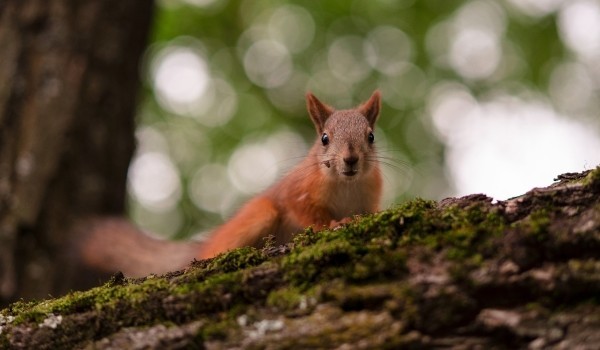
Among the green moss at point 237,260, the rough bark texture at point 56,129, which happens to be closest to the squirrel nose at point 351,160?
the green moss at point 237,260

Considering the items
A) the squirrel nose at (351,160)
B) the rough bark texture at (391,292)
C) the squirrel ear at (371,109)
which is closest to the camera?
the rough bark texture at (391,292)

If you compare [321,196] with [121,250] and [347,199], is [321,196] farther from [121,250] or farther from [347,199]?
[121,250]

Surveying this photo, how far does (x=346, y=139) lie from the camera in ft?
15.6

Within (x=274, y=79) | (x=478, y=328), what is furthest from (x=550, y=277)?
(x=274, y=79)

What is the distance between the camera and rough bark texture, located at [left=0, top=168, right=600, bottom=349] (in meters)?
2.15

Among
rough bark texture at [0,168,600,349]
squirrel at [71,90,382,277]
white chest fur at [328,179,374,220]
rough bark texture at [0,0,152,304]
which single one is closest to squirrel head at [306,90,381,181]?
squirrel at [71,90,382,277]

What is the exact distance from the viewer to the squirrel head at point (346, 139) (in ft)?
15.2

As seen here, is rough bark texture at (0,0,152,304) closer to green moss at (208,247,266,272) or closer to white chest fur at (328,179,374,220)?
white chest fur at (328,179,374,220)

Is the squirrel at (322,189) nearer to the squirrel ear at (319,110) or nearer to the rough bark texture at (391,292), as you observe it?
the squirrel ear at (319,110)

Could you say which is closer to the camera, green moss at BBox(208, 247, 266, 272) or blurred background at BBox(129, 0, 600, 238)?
green moss at BBox(208, 247, 266, 272)

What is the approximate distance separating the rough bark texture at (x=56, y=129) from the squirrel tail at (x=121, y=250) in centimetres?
14

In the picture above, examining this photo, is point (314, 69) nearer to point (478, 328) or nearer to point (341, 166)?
point (341, 166)

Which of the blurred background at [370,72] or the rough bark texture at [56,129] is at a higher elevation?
the blurred background at [370,72]

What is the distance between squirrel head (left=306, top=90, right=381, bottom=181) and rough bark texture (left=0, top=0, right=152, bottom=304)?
2.28 metres
